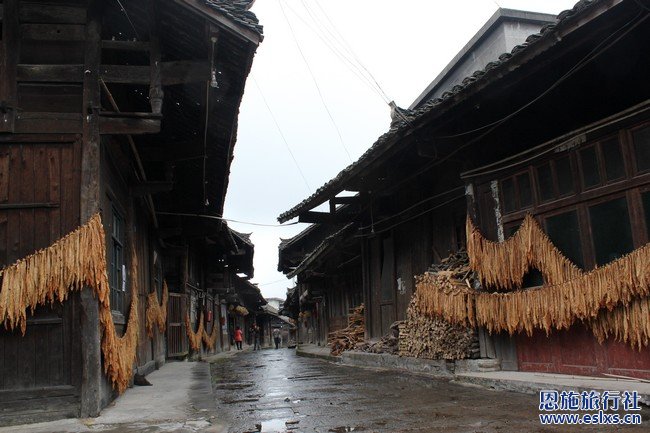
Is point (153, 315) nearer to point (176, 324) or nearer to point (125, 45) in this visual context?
point (176, 324)

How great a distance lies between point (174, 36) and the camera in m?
6.96

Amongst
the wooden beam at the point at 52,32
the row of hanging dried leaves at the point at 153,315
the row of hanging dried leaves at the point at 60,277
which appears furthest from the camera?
the row of hanging dried leaves at the point at 153,315

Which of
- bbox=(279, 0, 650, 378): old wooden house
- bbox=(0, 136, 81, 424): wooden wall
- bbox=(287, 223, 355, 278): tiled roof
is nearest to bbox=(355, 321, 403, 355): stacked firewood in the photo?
bbox=(279, 0, 650, 378): old wooden house

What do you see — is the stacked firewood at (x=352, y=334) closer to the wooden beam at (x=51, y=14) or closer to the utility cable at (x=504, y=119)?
the utility cable at (x=504, y=119)

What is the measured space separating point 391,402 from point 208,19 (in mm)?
5129

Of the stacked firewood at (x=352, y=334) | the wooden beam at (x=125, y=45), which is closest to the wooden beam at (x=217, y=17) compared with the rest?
the wooden beam at (x=125, y=45)

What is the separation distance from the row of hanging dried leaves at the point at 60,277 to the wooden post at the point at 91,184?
0.14m

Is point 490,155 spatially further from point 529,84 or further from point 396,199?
point 396,199

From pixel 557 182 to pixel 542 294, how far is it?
158 cm

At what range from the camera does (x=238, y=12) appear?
6473 millimetres

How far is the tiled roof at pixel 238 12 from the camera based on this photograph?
242 inches

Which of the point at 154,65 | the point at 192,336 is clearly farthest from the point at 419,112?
the point at 192,336

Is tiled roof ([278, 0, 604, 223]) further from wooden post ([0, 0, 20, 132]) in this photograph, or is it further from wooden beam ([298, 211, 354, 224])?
wooden post ([0, 0, 20, 132])

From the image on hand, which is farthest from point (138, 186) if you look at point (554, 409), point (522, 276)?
Result: point (554, 409)
